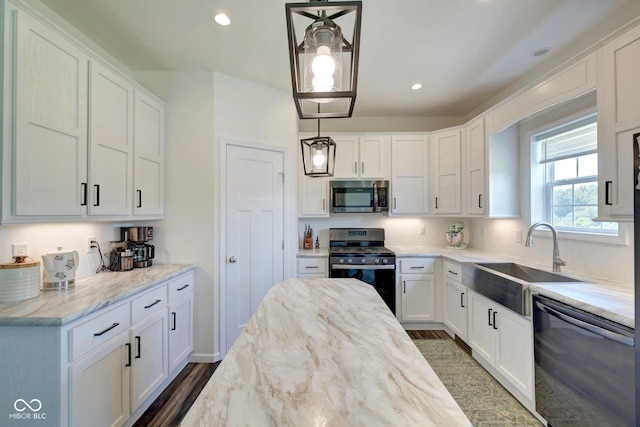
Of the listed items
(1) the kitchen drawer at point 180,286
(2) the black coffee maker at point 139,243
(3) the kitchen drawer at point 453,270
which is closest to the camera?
(1) the kitchen drawer at point 180,286

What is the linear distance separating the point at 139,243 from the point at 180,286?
59cm

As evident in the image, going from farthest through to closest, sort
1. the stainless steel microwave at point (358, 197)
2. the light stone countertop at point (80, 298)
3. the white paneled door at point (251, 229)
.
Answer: the stainless steel microwave at point (358, 197)
the white paneled door at point (251, 229)
the light stone countertop at point (80, 298)

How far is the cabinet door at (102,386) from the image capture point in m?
1.32

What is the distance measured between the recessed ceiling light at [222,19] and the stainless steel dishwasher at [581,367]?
A: 9.73ft

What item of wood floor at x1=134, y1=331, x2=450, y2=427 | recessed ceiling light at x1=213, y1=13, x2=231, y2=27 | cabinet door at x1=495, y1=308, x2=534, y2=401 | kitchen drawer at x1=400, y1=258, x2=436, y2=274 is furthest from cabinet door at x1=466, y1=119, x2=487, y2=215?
wood floor at x1=134, y1=331, x2=450, y2=427

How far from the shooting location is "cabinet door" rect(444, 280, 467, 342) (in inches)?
105

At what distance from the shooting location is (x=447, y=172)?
3.30 m

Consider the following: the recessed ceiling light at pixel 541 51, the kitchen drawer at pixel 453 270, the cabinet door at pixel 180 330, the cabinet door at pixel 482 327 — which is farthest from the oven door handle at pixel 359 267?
the recessed ceiling light at pixel 541 51

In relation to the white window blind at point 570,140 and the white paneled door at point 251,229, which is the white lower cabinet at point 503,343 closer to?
the white window blind at point 570,140

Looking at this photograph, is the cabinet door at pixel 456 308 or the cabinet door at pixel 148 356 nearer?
the cabinet door at pixel 148 356

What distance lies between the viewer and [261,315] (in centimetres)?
122

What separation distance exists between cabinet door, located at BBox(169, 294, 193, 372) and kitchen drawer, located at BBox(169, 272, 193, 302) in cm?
5

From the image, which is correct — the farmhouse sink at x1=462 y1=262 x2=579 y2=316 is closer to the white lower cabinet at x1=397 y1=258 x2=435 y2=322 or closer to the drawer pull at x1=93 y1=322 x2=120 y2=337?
the white lower cabinet at x1=397 y1=258 x2=435 y2=322

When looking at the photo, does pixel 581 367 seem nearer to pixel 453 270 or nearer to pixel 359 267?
pixel 453 270
